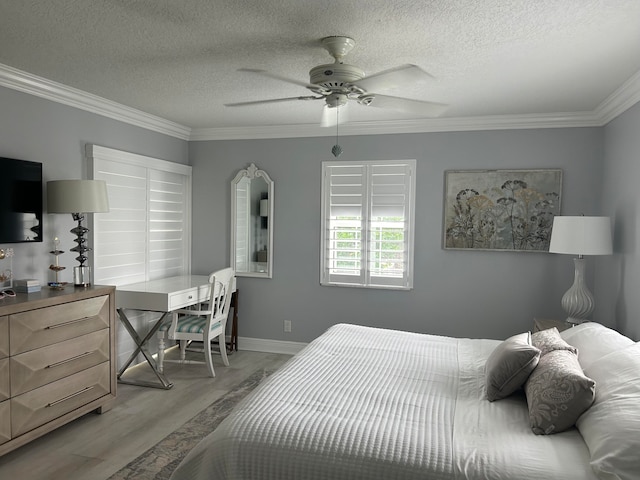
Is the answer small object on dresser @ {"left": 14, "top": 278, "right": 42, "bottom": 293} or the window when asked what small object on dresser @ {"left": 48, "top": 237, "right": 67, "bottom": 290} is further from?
the window

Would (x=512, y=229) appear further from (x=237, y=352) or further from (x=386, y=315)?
(x=237, y=352)

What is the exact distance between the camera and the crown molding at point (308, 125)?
3.42 metres

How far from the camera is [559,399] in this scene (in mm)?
1917

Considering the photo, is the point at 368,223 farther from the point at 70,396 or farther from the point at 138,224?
the point at 70,396

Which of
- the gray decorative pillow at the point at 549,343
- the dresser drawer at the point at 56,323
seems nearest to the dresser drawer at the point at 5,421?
the dresser drawer at the point at 56,323

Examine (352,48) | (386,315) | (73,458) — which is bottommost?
(73,458)

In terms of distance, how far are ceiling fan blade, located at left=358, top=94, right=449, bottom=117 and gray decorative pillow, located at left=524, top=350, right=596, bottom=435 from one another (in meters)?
1.52

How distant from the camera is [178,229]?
17.5 feet

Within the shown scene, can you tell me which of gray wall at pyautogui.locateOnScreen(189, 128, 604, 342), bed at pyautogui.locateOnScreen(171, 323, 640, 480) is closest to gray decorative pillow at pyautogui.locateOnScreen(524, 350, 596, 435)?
bed at pyautogui.locateOnScreen(171, 323, 640, 480)

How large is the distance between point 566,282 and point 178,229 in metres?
3.91

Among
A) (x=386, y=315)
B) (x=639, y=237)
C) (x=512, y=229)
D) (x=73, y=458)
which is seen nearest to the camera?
(x=73, y=458)

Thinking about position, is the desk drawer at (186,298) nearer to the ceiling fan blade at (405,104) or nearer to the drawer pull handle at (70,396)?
the drawer pull handle at (70,396)

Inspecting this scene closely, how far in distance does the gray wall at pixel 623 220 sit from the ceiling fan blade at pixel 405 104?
1.64 metres

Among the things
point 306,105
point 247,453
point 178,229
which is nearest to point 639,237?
point 306,105
